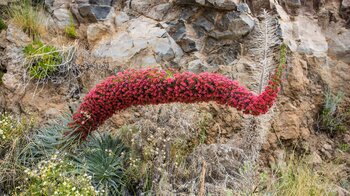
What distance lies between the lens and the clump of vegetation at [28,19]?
5.36 meters

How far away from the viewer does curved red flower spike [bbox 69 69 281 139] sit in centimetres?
356

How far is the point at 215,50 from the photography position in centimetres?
538

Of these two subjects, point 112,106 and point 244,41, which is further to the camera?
point 244,41

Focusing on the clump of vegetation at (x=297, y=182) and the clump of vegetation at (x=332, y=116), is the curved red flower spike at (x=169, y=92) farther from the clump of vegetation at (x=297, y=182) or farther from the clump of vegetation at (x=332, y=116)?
the clump of vegetation at (x=332, y=116)

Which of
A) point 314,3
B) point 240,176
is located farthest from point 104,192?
point 314,3

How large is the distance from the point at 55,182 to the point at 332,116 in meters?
4.09

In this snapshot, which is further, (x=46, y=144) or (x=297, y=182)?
(x=297, y=182)

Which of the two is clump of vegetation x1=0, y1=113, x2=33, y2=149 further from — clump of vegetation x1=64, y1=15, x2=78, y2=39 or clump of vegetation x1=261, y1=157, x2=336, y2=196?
clump of vegetation x1=261, y1=157, x2=336, y2=196

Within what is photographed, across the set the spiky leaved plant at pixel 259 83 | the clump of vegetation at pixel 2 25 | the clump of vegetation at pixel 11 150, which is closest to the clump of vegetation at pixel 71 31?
the clump of vegetation at pixel 2 25

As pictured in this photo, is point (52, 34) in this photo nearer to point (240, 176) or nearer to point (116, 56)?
point (116, 56)

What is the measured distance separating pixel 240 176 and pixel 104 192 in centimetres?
163

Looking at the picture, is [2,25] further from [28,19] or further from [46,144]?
[46,144]

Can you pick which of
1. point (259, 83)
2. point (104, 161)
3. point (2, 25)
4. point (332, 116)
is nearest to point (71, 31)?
point (2, 25)

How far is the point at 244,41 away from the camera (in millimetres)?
5301
